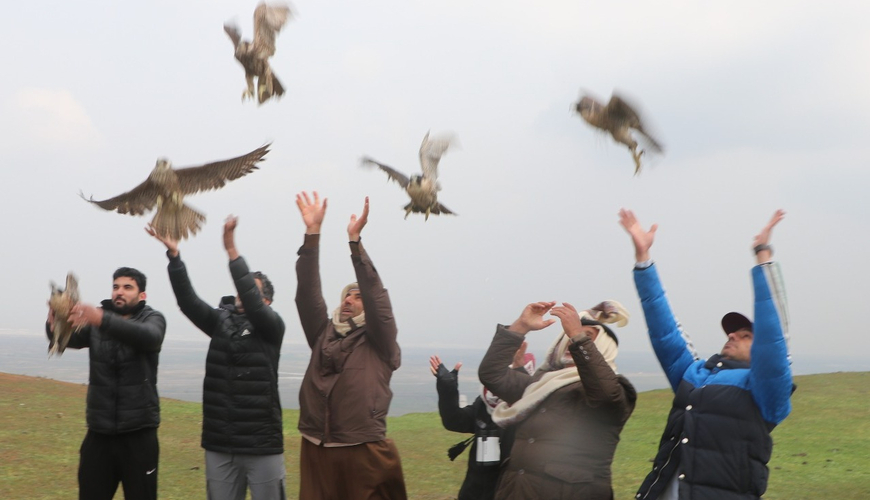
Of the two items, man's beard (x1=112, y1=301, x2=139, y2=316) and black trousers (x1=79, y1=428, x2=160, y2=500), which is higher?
man's beard (x1=112, y1=301, x2=139, y2=316)

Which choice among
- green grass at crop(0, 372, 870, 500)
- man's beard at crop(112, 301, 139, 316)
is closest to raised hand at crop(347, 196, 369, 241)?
man's beard at crop(112, 301, 139, 316)

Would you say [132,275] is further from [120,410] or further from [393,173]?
[393,173]

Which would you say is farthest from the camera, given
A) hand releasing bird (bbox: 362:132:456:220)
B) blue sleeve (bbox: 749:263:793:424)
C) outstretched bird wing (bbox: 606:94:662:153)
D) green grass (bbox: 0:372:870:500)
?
green grass (bbox: 0:372:870:500)

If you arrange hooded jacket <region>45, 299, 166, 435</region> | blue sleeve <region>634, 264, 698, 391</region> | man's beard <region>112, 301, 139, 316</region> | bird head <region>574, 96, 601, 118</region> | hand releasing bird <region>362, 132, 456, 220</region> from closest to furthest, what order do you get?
blue sleeve <region>634, 264, 698, 391</region> < bird head <region>574, 96, 601, 118</region> < hand releasing bird <region>362, 132, 456, 220</region> < hooded jacket <region>45, 299, 166, 435</region> < man's beard <region>112, 301, 139, 316</region>

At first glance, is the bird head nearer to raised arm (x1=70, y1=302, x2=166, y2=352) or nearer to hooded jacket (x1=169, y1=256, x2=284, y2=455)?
hooded jacket (x1=169, y1=256, x2=284, y2=455)

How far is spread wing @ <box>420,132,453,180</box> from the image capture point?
4824 mm

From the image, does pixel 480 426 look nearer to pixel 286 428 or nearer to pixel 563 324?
pixel 563 324

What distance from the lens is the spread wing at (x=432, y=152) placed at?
482 centimetres

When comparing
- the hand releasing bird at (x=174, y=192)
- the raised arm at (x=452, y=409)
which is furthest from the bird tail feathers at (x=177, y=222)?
the raised arm at (x=452, y=409)

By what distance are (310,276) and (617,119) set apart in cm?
189

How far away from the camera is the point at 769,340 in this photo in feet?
10.1

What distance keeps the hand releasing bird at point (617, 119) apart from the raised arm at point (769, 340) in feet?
3.54

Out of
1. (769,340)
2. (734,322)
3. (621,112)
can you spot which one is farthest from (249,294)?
(769,340)

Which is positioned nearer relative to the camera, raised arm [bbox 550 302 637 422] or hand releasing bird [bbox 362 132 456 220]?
raised arm [bbox 550 302 637 422]
